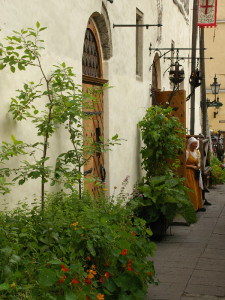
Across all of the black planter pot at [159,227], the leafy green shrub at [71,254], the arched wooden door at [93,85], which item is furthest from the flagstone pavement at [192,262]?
the arched wooden door at [93,85]

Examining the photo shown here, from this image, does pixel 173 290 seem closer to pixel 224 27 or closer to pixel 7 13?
pixel 7 13

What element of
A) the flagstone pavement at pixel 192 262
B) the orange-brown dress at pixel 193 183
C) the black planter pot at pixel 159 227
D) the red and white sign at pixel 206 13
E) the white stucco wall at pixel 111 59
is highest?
the red and white sign at pixel 206 13

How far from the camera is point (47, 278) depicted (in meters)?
3.87

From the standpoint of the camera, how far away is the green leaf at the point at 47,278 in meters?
3.83

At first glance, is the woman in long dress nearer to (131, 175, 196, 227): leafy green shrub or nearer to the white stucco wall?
the white stucco wall

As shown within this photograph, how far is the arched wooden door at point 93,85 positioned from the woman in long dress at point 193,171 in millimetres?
2916

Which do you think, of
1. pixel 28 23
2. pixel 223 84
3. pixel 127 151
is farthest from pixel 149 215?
pixel 223 84

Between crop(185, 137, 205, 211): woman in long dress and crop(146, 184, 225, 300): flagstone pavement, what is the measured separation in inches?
19.2

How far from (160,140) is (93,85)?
2138mm

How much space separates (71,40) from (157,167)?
3.78 meters

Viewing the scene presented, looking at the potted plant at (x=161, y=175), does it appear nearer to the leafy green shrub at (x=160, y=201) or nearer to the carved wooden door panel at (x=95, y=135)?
the leafy green shrub at (x=160, y=201)

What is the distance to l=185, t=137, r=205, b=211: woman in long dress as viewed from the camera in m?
11.1

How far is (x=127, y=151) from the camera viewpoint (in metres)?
9.91

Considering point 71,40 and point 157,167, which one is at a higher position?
point 71,40
